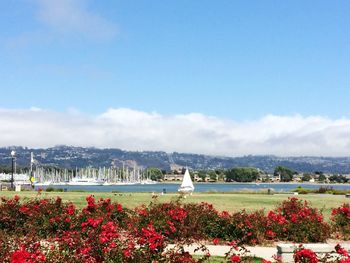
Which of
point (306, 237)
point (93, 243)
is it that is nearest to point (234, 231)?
point (306, 237)

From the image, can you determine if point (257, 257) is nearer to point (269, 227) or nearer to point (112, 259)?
point (269, 227)

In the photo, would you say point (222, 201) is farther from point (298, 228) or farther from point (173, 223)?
point (173, 223)

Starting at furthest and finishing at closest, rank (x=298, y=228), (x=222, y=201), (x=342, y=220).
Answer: (x=222, y=201)
(x=342, y=220)
(x=298, y=228)

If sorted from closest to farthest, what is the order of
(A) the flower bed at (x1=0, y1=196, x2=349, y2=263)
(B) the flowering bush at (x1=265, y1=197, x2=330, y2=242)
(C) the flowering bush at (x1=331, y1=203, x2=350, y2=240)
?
(A) the flower bed at (x1=0, y1=196, x2=349, y2=263) → (B) the flowering bush at (x1=265, y1=197, x2=330, y2=242) → (C) the flowering bush at (x1=331, y1=203, x2=350, y2=240)

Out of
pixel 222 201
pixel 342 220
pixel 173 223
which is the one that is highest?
pixel 173 223

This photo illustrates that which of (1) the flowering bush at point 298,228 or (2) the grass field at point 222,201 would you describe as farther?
(2) the grass field at point 222,201

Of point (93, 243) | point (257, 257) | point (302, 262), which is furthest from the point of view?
point (257, 257)

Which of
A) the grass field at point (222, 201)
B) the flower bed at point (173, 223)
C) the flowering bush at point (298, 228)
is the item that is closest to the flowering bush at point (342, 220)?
the flower bed at point (173, 223)

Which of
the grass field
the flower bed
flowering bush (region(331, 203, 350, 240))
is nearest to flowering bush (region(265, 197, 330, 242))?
the flower bed

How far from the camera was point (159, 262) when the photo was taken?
9.66 metres

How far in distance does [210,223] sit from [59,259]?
9354 millimetres

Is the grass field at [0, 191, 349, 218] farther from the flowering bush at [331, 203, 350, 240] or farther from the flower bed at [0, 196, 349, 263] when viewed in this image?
the flower bed at [0, 196, 349, 263]

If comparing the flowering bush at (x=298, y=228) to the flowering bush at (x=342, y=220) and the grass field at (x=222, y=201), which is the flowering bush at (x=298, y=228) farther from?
the grass field at (x=222, y=201)

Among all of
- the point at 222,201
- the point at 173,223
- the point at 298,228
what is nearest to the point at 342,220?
the point at 298,228
